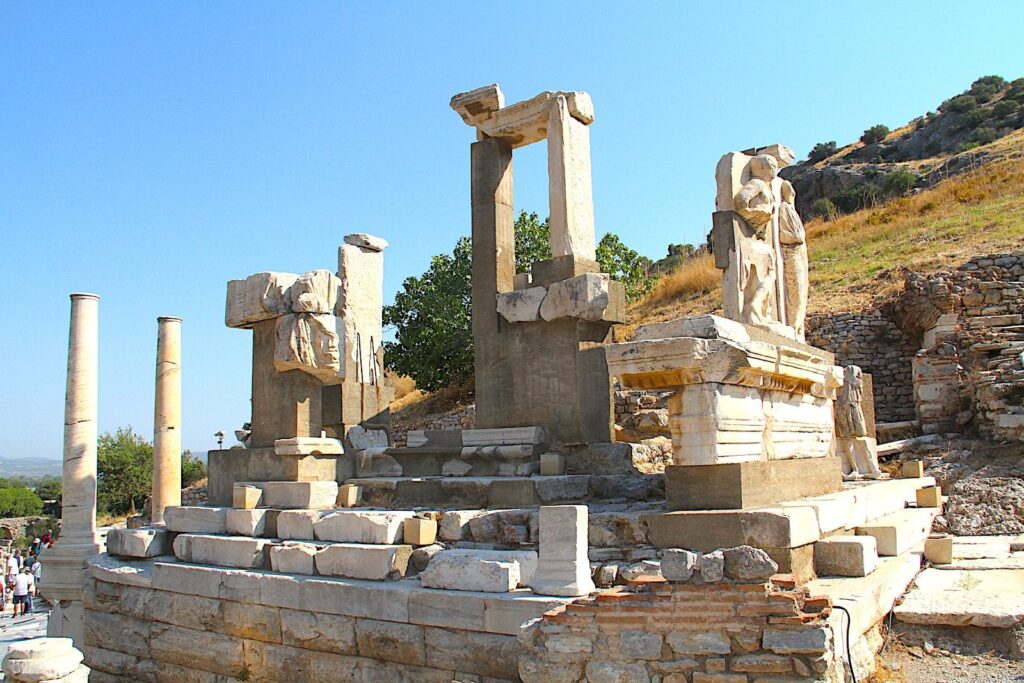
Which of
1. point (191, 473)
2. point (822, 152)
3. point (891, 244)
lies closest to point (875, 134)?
point (822, 152)

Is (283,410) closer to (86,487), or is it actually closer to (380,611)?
(380,611)

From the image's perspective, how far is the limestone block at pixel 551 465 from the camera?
25.4 feet

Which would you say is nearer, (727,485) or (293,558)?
(727,485)

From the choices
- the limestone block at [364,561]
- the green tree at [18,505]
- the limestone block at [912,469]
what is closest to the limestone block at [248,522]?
the limestone block at [364,561]

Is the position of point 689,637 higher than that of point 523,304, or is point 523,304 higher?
point 523,304

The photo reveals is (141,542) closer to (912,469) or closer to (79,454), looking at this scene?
(79,454)

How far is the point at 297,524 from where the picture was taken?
24.6ft

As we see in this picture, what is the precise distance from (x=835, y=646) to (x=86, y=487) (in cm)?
1037

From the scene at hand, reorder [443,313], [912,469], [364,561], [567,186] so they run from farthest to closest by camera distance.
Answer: [443,313] < [912,469] < [567,186] < [364,561]

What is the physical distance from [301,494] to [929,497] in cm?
638

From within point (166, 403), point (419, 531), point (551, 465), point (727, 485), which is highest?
point (166, 403)

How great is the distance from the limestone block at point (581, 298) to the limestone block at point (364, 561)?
292 cm

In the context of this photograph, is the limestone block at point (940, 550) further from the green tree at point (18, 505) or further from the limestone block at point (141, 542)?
the green tree at point (18, 505)

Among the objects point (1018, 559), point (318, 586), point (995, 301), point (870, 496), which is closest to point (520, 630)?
point (318, 586)
